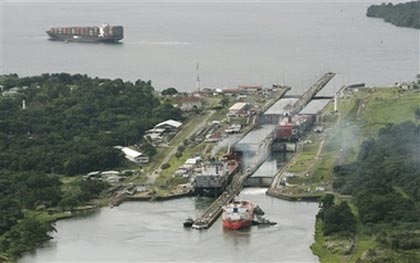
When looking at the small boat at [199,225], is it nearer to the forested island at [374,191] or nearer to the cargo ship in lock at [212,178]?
the forested island at [374,191]

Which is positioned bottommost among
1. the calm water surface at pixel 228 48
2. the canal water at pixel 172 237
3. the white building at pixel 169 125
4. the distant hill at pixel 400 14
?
the canal water at pixel 172 237

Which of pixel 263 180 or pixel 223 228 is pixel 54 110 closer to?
pixel 263 180

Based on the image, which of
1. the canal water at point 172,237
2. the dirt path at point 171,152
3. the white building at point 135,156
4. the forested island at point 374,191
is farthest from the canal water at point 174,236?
the white building at point 135,156

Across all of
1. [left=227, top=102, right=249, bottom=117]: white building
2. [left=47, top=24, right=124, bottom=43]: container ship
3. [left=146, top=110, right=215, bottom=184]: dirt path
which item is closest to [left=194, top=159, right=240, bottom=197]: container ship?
[left=146, top=110, right=215, bottom=184]: dirt path

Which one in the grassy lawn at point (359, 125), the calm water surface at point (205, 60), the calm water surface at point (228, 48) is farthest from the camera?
the calm water surface at point (228, 48)

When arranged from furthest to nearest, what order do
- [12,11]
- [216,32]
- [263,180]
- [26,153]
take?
[12,11], [216,32], [26,153], [263,180]

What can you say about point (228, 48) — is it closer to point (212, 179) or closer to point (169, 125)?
point (169, 125)

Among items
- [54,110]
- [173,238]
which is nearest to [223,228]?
[173,238]
